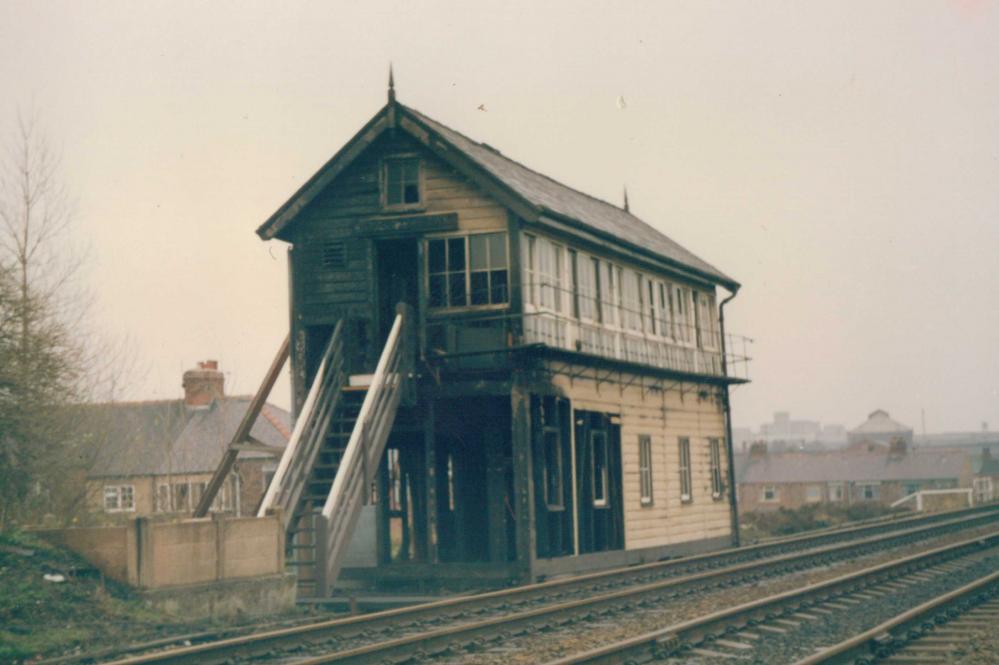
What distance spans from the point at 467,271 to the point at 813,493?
252 feet

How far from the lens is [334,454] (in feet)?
64.2

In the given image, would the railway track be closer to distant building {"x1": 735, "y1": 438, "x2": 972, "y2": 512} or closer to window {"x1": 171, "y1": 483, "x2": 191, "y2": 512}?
window {"x1": 171, "y1": 483, "x2": 191, "y2": 512}

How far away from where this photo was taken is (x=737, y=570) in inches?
760

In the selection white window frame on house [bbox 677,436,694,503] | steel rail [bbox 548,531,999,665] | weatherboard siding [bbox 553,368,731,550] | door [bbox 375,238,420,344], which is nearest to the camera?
steel rail [bbox 548,531,999,665]

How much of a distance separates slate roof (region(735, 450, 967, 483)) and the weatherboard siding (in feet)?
216

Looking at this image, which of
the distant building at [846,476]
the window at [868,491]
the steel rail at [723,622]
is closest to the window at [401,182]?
the steel rail at [723,622]

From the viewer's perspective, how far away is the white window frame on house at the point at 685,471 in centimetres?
2706

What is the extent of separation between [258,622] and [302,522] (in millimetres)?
5687

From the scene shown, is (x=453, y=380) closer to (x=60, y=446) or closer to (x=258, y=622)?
(x=258, y=622)

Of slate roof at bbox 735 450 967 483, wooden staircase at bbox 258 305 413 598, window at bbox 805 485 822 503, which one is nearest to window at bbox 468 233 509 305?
wooden staircase at bbox 258 305 413 598

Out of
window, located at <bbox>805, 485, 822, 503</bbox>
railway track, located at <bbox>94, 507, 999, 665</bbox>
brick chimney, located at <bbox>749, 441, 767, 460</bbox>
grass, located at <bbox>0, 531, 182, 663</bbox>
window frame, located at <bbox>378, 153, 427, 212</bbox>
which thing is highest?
window frame, located at <bbox>378, 153, 427, 212</bbox>

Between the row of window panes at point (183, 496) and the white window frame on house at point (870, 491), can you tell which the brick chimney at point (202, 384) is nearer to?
the row of window panes at point (183, 496)

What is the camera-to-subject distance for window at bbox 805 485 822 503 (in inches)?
3602

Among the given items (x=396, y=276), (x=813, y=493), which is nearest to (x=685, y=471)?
(x=396, y=276)
